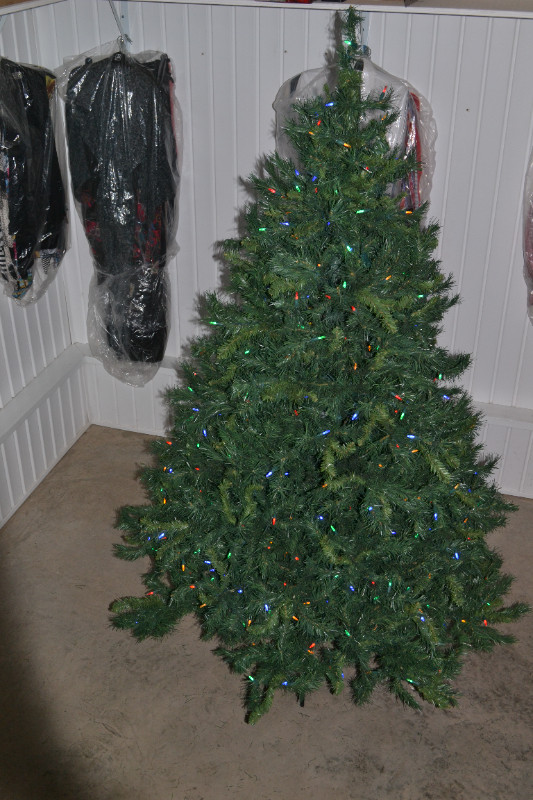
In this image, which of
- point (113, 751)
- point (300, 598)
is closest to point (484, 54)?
point (300, 598)

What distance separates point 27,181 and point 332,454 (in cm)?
157

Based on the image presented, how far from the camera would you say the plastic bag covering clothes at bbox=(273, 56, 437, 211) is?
112 inches

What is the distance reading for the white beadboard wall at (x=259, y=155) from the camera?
289 centimetres

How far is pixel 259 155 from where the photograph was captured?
3.22 meters

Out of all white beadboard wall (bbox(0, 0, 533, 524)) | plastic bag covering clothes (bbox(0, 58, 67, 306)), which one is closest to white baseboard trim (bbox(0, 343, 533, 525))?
white beadboard wall (bbox(0, 0, 533, 524))

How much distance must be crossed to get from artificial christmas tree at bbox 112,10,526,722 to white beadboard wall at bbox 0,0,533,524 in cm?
72

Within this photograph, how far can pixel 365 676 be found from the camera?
8.47 ft

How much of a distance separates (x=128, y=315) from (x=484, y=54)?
5.48ft

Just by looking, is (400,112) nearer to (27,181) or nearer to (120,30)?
(120,30)

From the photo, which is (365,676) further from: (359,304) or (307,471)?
(359,304)

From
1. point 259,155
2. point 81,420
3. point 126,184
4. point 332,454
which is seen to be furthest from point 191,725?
point 259,155

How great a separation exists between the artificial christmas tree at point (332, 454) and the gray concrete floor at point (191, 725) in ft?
0.34

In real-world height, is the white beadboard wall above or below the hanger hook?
below

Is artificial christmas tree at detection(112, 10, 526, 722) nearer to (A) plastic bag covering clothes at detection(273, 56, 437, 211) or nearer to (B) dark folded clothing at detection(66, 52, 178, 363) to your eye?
(A) plastic bag covering clothes at detection(273, 56, 437, 211)
